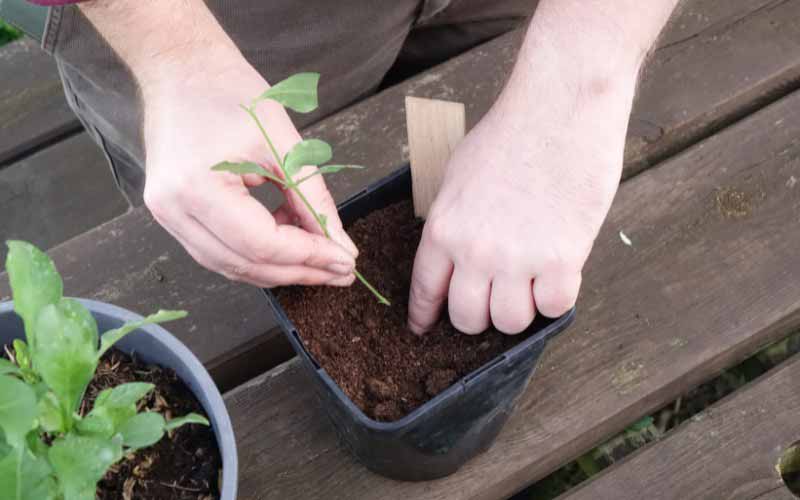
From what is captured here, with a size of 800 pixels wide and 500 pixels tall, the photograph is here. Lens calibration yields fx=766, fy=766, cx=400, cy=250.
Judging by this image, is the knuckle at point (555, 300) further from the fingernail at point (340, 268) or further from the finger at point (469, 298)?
the fingernail at point (340, 268)

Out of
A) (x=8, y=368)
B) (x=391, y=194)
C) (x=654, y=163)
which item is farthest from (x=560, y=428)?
(x=8, y=368)

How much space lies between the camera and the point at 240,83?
0.80 meters

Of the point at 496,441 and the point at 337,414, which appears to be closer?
the point at 337,414

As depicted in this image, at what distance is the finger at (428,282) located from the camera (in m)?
0.77

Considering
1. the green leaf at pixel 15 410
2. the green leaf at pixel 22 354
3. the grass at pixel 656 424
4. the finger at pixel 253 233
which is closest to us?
the green leaf at pixel 15 410

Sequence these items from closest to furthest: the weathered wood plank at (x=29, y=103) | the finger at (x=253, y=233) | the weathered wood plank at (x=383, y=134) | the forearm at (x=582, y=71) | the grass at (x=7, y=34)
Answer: the finger at (x=253, y=233) < the forearm at (x=582, y=71) < the weathered wood plank at (x=383, y=134) < the weathered wood plank at (x=29, y=103) < the grass at (x=7, y=34)

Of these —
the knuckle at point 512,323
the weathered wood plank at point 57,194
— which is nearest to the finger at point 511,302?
the knuckle at point 512,323

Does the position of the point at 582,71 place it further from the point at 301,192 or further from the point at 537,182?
the point at 301,192

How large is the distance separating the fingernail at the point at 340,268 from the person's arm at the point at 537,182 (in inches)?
2.8

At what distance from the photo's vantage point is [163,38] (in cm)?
82

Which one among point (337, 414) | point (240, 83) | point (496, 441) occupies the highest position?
point (240, 83)

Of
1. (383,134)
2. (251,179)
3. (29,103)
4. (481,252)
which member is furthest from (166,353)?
(29,103)

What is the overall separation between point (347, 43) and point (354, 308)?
1.90 feet

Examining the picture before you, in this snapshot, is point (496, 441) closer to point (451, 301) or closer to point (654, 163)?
point (451, 301)
